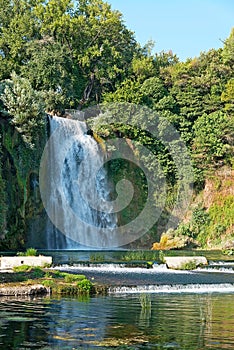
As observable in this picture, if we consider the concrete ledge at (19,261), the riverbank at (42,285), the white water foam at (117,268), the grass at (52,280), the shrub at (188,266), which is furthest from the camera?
the shrub at (188,266)

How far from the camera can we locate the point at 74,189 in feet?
155

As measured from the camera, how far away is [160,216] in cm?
5250

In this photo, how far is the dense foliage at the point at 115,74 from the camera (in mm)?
52312

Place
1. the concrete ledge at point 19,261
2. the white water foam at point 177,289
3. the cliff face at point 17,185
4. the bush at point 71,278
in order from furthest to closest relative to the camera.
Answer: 1. the cliff face at point 17,185
2. the concrete ledge at point 19,261
3. the bush at point 71,278
4. the white water foam at point 177,289

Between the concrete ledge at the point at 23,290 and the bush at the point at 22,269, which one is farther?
the bush at the point at 22,269

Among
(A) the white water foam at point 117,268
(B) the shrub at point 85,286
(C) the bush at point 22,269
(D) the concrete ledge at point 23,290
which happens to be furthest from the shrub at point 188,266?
(D) the concrete ledge at point 23,290

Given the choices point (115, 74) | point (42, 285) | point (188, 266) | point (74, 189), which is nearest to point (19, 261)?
point (42, 285)

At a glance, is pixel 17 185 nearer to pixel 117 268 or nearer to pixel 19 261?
pixel 117 268

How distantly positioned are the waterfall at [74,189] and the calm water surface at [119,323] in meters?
25.0

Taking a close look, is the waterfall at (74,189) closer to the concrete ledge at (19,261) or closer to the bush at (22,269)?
the concrete ledge at (19,261)

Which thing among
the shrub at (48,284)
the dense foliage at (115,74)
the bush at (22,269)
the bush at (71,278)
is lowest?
the shrub at (48,284)

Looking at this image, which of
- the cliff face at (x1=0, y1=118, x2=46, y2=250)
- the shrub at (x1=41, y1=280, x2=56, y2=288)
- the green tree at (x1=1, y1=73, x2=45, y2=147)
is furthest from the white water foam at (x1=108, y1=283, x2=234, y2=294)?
the green tree at (x1=1, y1=73, x2=45, y2=147)

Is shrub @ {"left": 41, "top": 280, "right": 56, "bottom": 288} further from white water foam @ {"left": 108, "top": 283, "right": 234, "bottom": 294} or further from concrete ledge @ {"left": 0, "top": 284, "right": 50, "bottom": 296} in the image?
white water foam @ {"left": 108, "top": 283, "right": 234, "bottom": 294}

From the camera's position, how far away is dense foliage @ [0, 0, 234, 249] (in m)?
52.3
